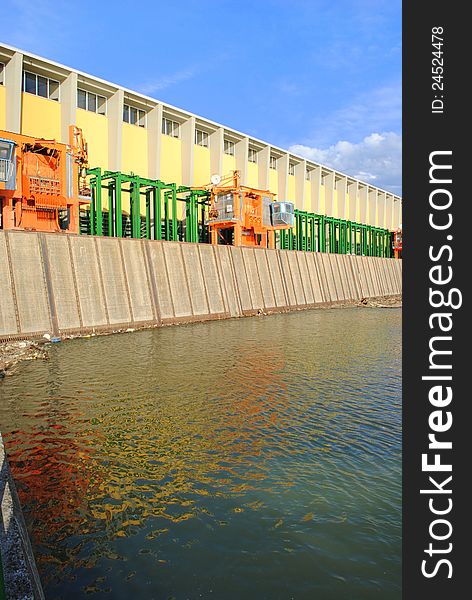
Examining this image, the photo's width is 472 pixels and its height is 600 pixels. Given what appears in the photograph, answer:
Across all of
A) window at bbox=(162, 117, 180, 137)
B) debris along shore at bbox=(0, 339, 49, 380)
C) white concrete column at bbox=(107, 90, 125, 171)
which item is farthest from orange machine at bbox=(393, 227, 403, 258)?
debris along shore at bbox=(0, 339, 49, 380)

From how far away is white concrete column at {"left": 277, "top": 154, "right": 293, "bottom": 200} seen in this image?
46094mm

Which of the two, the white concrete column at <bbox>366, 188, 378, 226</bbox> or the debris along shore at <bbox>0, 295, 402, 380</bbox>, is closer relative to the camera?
the debris along shore at <bbox>0, 295, 402, 380</bbox>

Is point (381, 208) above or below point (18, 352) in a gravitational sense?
above

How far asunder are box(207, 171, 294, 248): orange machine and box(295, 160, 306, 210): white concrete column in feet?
51.8

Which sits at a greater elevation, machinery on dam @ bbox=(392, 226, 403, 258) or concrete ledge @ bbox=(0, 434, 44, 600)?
machinery on dam @ bbox=(392, 226, 403, 258)

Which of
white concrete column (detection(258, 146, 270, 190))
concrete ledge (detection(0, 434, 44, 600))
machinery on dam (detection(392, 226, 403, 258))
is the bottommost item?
concrete ledge (detection(0, 434, 44, 600))

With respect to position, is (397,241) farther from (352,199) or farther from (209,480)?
(209,480)

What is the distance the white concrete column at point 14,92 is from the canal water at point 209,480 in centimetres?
1836

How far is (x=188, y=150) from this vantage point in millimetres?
35406

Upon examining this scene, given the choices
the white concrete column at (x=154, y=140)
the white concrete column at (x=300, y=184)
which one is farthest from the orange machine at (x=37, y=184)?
the white concrete column at (x=300, y=184)

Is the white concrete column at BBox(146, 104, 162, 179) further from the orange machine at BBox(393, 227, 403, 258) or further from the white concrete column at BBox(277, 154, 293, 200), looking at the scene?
the orange machine at BBox(393, 227, 403, 258)

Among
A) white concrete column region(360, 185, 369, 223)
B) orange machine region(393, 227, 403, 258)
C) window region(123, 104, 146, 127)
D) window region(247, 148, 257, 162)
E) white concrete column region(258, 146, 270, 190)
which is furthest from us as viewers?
white concrete column region(360, 185, 369, 223)

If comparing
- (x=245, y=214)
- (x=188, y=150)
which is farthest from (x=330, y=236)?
(x=245, y=214)

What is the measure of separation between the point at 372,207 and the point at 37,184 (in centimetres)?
5460
